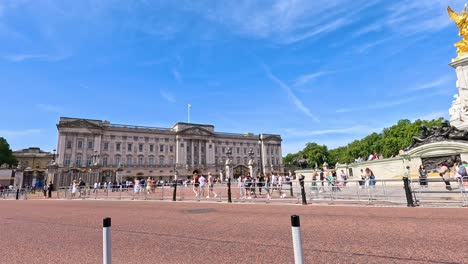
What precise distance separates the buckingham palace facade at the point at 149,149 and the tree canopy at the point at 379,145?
19.9m

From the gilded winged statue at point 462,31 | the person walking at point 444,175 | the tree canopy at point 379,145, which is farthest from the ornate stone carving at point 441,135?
the tree canopy at point 379,145

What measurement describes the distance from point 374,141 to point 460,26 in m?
58.8

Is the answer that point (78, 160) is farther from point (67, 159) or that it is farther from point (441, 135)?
point (441, 135)

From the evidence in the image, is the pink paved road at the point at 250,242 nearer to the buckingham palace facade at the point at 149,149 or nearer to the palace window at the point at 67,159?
the buckingham palace facade at the point at 149,149

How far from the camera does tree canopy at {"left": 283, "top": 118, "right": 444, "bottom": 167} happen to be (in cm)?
5917

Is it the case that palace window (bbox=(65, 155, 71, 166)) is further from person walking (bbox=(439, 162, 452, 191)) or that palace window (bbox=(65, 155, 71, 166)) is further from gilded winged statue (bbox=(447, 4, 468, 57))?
gilded winged statue (bbox=(447, 4, 468, 57))

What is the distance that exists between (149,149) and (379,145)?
224ft

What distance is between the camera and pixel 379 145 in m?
71.9

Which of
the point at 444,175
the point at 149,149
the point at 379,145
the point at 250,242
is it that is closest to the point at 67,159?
the point at 149,149

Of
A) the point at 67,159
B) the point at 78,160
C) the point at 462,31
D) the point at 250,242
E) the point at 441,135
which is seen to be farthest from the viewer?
the point at 78,160

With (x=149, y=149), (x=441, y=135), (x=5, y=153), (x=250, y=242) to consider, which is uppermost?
(x=149, y=149)

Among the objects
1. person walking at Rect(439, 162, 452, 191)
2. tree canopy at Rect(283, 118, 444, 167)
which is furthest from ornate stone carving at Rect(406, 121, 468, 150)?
tree canopy at Rect(283, 118, 444, 167)

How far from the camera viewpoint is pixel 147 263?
14.8 ft

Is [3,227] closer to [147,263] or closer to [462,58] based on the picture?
[147,263]
